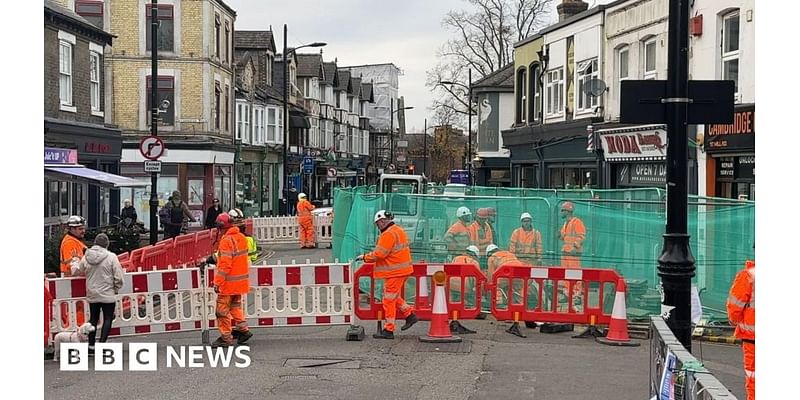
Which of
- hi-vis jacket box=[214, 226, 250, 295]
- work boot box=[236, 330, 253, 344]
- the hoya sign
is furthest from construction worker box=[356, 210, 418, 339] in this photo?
the hoya sign

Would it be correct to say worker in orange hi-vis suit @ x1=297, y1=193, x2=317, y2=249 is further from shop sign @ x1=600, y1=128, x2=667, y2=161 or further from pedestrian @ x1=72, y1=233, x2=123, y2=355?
pedestrian @ x1=72, y1=233, x2=123, y2=355

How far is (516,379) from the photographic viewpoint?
10.1 m

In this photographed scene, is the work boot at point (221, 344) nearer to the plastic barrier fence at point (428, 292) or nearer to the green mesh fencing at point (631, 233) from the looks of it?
the plastic barrier fence at point (428, 292)

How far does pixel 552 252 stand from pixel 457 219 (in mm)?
1715

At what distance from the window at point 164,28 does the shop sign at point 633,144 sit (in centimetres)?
2166

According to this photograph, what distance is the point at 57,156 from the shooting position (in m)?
22.9

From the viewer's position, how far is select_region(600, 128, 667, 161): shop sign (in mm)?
22953

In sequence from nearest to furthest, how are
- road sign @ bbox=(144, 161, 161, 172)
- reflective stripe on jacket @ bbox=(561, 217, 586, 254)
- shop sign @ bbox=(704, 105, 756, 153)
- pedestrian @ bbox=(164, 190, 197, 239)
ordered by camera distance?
1. reflective stripe on jacket @ bbox=(561, 217, 586, 254)
2. shop sign @ bbox=(704, 105, 756, 153)
3. road sign @ bbox=(144, 161, 161, 172)
4. pedestrian @ bbox=(164, 190, 197, 239)

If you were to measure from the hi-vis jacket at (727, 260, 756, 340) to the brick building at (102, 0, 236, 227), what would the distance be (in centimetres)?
3365

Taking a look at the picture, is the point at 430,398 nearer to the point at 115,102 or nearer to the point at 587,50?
the point at 587,50

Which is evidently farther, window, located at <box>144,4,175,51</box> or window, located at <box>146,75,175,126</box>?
window, located at <box>146,75,175,126</box>

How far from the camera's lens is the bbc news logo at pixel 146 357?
1087 centimetres

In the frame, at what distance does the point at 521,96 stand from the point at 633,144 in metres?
12.0
